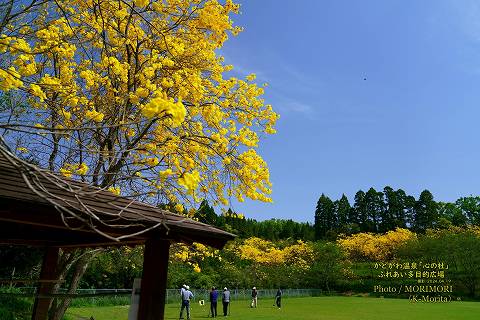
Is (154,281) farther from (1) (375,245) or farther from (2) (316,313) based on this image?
(1) (375,245)

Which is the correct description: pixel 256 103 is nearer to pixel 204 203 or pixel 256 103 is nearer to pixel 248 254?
pixel 204 203

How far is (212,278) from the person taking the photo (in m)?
33.6

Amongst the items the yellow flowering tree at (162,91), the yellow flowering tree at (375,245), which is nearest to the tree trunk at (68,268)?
the yellow flowering tree at (162,91)

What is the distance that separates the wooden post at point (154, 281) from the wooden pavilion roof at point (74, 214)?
0.11m

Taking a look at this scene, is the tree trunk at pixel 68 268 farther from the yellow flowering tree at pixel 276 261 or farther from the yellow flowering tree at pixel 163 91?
the yellow flowering tree at pixel 276 261

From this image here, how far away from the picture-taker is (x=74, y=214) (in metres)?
2.16

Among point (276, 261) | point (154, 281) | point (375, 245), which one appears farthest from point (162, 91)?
point (375, 245)

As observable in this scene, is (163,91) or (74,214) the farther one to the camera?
(163,91)

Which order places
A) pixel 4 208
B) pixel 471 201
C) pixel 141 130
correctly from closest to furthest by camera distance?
pixel 4 208 < pixel 141 130 < pixel 471 201

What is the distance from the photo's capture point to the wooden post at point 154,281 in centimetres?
383

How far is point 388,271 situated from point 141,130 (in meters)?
40.8

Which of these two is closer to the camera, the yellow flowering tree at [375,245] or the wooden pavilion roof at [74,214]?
the wooden pavilion roof at [74,214]

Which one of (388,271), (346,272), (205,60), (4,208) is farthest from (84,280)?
(388,271)

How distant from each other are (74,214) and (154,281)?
6.35ft
